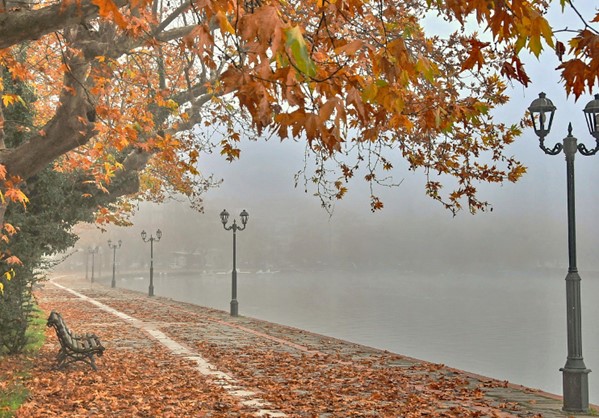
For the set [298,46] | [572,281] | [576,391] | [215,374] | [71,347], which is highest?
[298,46]

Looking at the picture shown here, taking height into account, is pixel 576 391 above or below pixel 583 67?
below

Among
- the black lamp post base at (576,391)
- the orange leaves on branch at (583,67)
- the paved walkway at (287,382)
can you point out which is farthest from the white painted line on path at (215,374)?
the orange leaves on branch at (583,67)

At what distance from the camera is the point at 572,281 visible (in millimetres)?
9961

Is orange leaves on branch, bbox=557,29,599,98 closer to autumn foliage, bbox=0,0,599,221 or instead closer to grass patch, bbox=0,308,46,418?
autumn foliage, bbox=0,0,599,221

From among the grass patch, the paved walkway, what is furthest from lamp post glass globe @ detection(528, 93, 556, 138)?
the grass patch

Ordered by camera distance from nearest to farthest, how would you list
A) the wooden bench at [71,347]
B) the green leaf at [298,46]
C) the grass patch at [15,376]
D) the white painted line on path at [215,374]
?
the green leaf at [298,46]
the white painted line on path at [215,374]
the grass patch at [15,376]
the wooden bench at [71,347]

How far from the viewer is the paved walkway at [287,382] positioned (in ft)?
30.4

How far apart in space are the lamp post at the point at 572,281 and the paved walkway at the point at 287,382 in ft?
1.50

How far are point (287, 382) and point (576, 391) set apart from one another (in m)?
4.91

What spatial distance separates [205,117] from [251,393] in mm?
10540

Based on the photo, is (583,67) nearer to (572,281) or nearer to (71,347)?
(572,281)

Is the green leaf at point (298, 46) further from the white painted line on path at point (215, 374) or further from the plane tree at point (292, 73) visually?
the white painted line on path at point (215, 374)

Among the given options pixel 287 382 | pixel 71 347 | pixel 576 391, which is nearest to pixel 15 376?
pixel 71 347

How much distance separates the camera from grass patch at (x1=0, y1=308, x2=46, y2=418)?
952 centimetres
